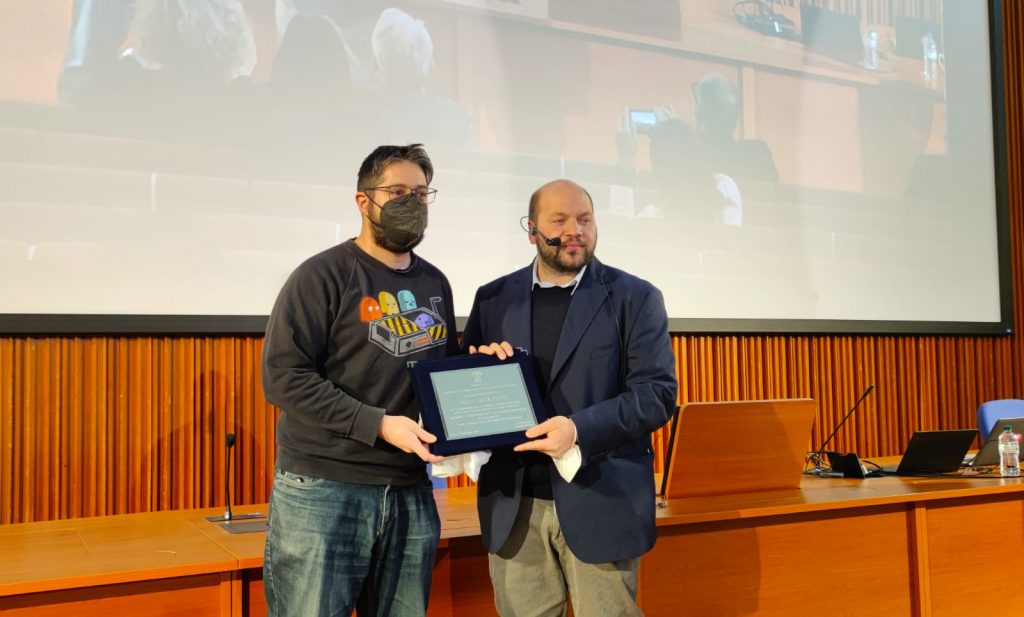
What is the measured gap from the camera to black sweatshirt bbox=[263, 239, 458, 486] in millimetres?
1943

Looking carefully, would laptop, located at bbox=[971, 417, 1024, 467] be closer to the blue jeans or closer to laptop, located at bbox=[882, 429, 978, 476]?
laptop, located at bbox=[882, 429, 978, 476]

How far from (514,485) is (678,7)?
383cm

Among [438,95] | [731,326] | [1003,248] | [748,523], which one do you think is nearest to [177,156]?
[438,95]

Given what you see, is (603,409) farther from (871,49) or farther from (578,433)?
(871,49)

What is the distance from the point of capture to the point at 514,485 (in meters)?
2.18

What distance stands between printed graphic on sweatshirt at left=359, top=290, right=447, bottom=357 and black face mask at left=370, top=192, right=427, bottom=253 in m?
0.12

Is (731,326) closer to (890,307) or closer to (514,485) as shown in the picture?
(890,307)

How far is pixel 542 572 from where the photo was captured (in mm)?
2205

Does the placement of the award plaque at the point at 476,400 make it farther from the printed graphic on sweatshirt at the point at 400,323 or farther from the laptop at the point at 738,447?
the laptop at the point at 738,447

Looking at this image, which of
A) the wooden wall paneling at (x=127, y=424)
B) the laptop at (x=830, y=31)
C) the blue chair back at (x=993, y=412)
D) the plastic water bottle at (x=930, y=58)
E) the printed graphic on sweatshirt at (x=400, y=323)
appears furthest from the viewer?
the plastic water bottle at (x=930, y=58)

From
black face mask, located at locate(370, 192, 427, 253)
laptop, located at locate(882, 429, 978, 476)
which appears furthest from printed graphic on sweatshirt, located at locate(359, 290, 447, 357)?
laptop, located at locate(882, 429, 978, 476)

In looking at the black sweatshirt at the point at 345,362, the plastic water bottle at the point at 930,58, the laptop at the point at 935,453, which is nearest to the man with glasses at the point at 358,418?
the black sweatshirt at the point at 345,362

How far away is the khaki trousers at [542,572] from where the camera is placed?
7.07 ft

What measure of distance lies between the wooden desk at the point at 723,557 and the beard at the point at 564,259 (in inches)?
33.7
